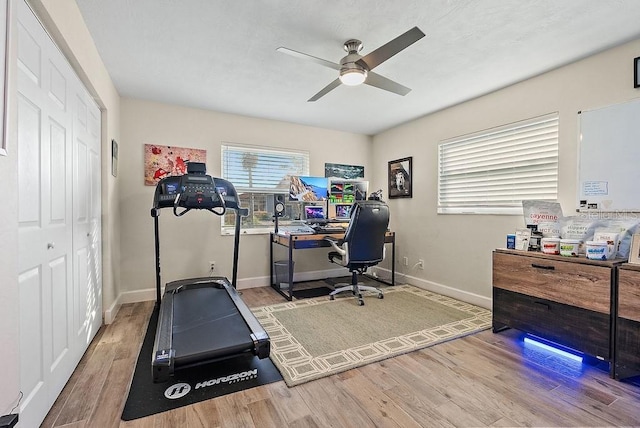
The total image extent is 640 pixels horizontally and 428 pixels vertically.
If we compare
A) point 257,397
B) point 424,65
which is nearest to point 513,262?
point 424,65

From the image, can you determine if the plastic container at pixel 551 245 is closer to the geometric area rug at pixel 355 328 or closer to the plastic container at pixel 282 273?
the geometric area rug at pixel 355 328

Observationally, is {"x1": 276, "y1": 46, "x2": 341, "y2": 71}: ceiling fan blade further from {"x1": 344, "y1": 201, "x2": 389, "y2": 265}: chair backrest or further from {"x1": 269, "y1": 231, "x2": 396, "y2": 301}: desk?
{"x1": 269, "y1": 231, "x2": 396, "y2": 301}: desk

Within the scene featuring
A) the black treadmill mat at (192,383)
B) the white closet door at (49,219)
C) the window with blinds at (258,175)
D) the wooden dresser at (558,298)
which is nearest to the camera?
the white closet door at (49,219)

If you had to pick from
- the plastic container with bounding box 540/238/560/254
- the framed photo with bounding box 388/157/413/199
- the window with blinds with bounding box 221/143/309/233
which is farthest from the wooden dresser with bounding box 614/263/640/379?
the window with blinds with bounding box 221/143/309/233

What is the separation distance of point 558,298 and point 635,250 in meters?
0.54

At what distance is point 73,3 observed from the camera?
1.81m

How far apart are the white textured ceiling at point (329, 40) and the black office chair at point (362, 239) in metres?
1.29

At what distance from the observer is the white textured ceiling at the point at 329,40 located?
1.86 meters

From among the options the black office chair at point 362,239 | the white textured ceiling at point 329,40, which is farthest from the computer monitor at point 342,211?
the white textured ceiling at point 329,40

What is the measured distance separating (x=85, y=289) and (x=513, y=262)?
3.41 m

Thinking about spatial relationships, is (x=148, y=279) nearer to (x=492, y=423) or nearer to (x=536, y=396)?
(x=492, y=423)

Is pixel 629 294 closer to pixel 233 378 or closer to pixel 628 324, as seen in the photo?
pixel 628 324

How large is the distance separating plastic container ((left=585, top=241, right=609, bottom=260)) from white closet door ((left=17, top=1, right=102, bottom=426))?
3.29m

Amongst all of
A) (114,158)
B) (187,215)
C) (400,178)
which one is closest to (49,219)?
(114,158)
